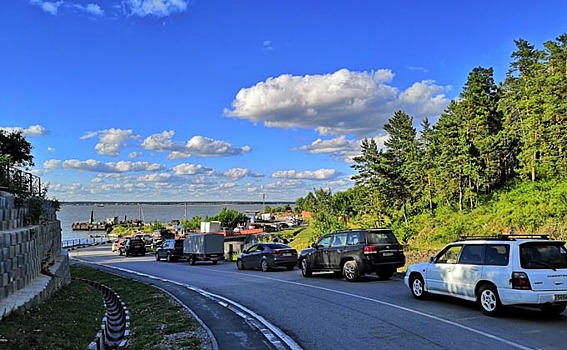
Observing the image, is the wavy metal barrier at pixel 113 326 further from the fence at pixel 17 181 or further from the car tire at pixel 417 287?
Result: the car tire at pixel 417 287

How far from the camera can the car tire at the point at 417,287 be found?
42.4 feet

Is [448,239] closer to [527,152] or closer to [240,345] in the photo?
[527,152]

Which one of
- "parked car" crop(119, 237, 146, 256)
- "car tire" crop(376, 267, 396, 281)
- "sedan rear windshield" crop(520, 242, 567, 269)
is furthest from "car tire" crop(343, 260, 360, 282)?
"parked car" crop(119, 237, 146, 256)

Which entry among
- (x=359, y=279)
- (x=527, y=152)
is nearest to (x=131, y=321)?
(x=359, y=279)

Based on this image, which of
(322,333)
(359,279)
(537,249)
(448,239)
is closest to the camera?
(322,333)

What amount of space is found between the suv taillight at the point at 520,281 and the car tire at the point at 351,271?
7.94 metres

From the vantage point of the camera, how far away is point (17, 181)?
17609 millimetres

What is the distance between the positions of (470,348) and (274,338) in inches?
132

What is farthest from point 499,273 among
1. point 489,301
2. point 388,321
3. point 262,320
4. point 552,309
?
point 262,320

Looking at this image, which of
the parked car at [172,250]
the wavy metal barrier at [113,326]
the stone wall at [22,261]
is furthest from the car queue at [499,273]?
the parked car at [172,250]

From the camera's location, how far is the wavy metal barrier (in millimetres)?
10414

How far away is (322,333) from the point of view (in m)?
9.45

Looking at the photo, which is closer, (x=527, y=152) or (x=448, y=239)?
(x=448, y=239)

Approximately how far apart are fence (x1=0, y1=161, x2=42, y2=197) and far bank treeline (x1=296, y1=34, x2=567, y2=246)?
24635 mm
